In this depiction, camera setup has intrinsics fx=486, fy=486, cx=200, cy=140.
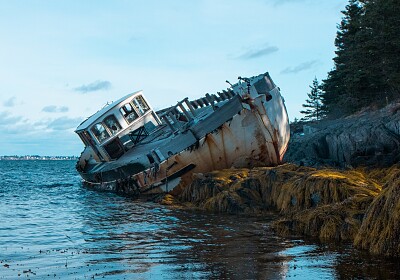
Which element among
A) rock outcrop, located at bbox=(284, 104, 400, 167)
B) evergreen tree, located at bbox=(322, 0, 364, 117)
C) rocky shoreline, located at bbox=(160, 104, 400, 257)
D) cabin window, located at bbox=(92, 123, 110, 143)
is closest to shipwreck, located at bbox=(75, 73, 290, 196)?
cabin window, located at bbox=(92, 123, 110, 143)

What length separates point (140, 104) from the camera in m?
26.9

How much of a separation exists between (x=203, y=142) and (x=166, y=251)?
34.8 feet

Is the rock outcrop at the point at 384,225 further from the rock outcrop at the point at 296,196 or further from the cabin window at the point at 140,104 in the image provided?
the cabin window at the point at 140,104

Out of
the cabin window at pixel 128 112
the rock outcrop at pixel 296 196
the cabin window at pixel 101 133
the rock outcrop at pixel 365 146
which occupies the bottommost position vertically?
the rock outcrop at pixel 296 196

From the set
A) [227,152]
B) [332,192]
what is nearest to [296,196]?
[332,192]

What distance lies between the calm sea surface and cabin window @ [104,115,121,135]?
9.66 metres

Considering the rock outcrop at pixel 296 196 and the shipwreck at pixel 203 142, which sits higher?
the shipwreck at pixel 203 142

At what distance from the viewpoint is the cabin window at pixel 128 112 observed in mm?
25969

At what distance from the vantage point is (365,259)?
25.6 ft

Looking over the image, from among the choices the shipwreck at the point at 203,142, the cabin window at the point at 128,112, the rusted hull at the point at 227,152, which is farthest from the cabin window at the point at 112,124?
the rusted hull at the point at 227,152

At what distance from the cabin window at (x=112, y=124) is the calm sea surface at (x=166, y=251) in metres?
9.66

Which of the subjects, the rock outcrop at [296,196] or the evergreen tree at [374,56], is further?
the evergreen tree at [374,56]

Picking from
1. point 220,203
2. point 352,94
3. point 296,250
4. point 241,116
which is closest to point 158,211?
point 220,203

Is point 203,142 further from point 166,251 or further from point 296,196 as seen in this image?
point 166,251
